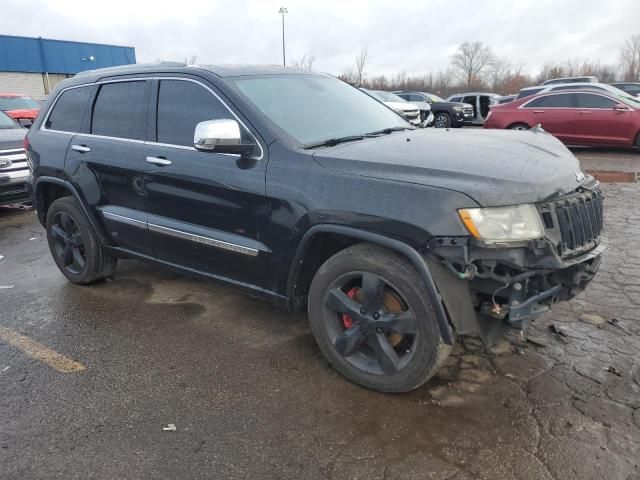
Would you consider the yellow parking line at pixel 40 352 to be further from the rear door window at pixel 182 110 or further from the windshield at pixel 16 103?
the windshield at pixel 16 103

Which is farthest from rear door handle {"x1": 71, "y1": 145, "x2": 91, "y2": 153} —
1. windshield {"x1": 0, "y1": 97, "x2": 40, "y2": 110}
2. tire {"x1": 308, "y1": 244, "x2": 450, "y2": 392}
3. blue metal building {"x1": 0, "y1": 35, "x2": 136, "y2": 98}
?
blue metal building {"x1": 0, "y1": 35, "x2": 136, "y2": 98}

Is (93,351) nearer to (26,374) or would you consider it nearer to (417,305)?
(26,374)

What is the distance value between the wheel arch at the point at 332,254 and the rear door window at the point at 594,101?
11.1 meters

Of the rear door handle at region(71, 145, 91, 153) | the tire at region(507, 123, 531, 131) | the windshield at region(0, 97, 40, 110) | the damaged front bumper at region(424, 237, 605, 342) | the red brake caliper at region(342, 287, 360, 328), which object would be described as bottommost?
the red brake caliper at region(342, 287, 360, 328)

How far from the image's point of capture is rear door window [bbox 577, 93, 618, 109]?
38.5 ft

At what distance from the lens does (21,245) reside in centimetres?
639

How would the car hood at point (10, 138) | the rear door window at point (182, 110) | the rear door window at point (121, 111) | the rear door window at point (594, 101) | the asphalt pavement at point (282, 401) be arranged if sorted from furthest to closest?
the rear door window at point (594, 101), the car hood at point (10, 138), the rear door window at point (121, 111), the rear door window at point (182, 110), the asphalt pavement at point (282, 401)

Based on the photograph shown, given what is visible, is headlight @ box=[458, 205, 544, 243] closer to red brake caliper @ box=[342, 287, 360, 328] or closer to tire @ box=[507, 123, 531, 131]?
red brake caliper @ box=[342, 287, 360, 328]

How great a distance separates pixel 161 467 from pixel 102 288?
9.00ft

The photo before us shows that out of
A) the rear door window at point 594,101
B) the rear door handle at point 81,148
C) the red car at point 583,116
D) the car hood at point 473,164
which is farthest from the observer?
the rear door window at point 594,101

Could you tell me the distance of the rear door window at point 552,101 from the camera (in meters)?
12.3

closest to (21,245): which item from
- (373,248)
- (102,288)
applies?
(102,288)

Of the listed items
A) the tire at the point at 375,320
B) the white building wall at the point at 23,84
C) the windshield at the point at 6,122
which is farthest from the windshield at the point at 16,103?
the white building wall at the point at 23,84

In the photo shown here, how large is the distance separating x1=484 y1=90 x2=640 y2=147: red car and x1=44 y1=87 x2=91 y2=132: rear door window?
35.6ft
